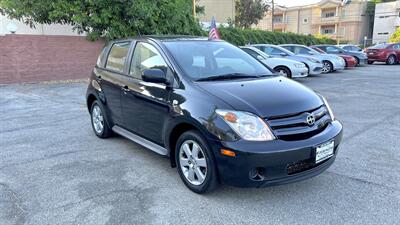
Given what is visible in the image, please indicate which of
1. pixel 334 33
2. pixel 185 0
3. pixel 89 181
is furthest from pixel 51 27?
pixel 334 33

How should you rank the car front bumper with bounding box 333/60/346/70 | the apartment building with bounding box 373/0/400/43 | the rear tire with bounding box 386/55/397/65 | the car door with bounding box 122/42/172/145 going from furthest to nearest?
the apartment building with bounding box 373/0/400/43, the rear tire with bounding box 386/55/397/65, the car front bumper with bounding box 333/60/346/70, the car door with bounding box 122/42/172/145

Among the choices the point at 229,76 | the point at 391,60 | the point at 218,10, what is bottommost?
the point at 391,60

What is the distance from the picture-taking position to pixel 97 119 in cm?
560

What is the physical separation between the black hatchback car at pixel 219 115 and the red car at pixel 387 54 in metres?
21.0

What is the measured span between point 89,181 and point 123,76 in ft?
5.09

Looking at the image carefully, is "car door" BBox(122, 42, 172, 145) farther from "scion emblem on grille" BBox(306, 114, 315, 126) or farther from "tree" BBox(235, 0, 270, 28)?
"tree" BBox(235, 0, 270, 28)


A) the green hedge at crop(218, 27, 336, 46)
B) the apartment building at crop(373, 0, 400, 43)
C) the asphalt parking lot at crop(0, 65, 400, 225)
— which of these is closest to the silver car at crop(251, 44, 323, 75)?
the green hedge at crop(218, 27, 336, 46)

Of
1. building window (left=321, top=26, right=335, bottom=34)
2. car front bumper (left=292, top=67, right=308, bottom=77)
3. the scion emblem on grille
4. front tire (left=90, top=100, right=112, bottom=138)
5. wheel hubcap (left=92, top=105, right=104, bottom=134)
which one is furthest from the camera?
building window (left=321, top=26, right=335, bottom=34)

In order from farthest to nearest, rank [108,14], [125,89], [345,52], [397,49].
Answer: [397,49], [345,52], [108,14], [125,89]

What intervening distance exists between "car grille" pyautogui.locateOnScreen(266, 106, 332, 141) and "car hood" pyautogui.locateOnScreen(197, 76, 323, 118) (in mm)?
49

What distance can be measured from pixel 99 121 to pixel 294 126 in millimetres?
3537

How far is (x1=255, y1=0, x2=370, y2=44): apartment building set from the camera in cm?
5397

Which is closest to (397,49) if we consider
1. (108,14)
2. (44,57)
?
(108,14)

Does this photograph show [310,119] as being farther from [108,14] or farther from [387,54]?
[387,54]
